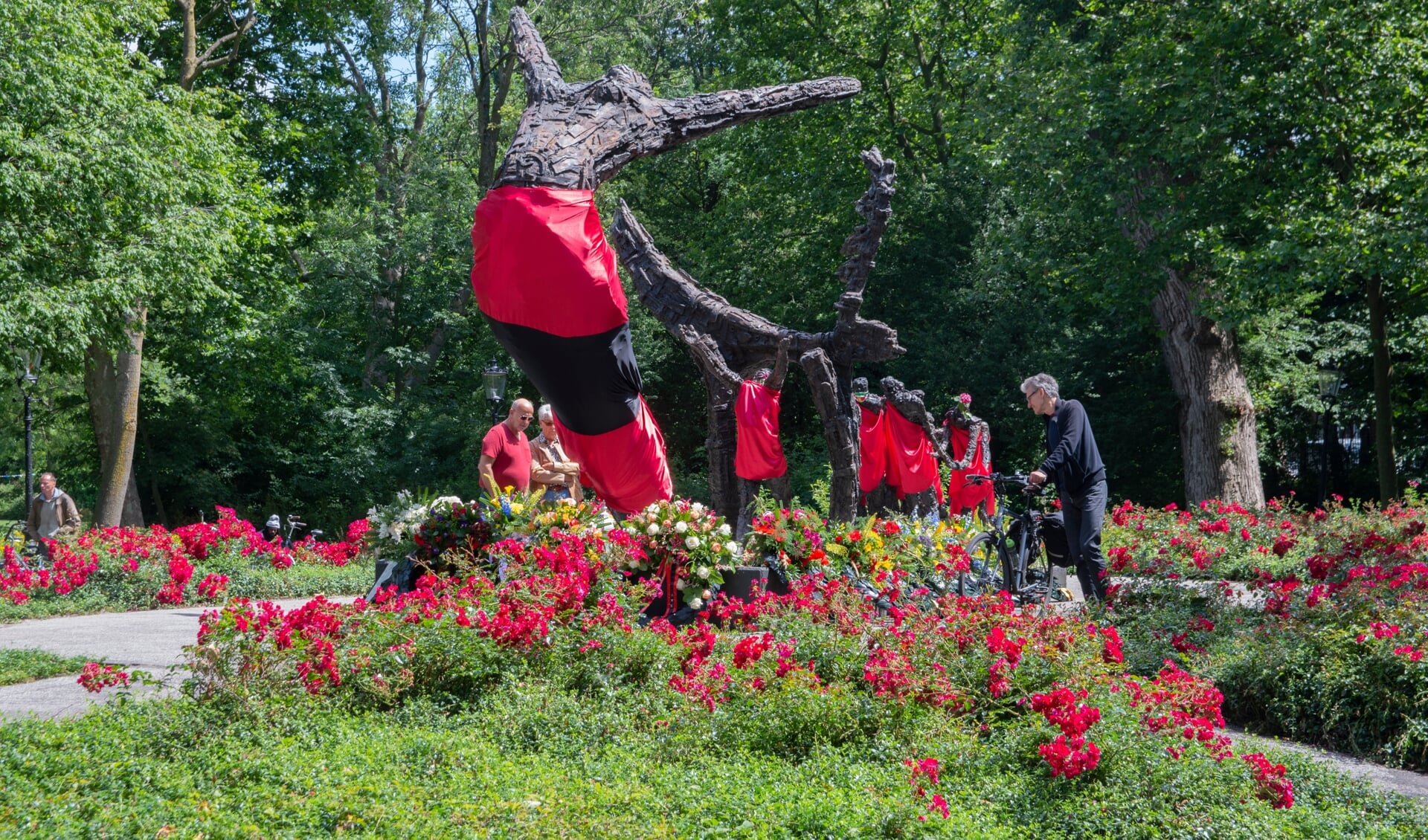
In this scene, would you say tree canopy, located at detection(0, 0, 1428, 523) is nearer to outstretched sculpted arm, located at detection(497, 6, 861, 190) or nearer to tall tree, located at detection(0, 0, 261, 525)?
tall tree, located at detection(0, 0, 261, 525)

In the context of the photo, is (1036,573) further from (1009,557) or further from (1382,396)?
(1382,396)

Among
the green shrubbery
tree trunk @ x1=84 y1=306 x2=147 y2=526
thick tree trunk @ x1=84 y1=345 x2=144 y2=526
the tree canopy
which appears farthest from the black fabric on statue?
thick tree trunk @ x1=84 y1=345 x2=144 y2=526

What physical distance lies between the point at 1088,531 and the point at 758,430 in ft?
10.1

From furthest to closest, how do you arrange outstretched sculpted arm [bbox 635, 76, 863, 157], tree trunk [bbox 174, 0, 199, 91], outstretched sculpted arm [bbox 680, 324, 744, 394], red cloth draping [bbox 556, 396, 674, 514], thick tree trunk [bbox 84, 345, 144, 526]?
tree trunk [bbox 174, 0, 199, 91] < thick tree trunk [bbox 84, 345, 144, 526] < outstretched sculpted arm [bbox 680, 324, 744, 394] < red cloth draping [bbox 556, 396, 674, 514] < outstretched sculpted arm [bbox 635, 76, 863, 157]

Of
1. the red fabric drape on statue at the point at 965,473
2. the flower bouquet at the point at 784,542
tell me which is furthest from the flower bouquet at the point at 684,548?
the red fabric drape on statue at the point at 965,473

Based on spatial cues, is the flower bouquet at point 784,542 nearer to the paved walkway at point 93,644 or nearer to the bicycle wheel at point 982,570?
the bicycle wheel at point 982,570

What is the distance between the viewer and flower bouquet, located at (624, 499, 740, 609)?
23.9 feet

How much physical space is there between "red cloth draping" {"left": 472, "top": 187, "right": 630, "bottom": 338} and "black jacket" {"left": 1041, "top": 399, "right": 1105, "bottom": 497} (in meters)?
3.08

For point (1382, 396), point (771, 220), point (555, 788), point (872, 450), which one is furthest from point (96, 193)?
point (1382, 396)

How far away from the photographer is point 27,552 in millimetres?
13695

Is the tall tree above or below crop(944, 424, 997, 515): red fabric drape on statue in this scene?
above

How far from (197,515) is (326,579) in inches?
699

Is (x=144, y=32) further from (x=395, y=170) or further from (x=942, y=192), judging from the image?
(x=942, y=192)

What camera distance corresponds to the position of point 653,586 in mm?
6629
